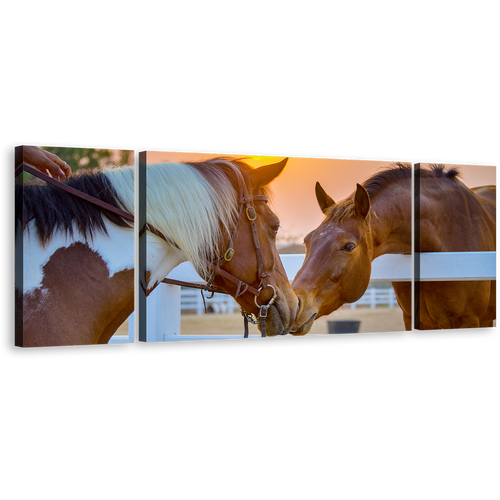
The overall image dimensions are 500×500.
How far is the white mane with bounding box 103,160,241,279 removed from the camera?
4.13 m

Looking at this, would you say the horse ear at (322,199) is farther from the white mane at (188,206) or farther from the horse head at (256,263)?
the white mane at (188,206)

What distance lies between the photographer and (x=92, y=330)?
13.3 ft

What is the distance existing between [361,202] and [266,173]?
902 millimetres

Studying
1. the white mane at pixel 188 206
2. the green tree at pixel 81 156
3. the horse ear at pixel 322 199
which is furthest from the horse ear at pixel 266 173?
the green tree at pixel 81 156

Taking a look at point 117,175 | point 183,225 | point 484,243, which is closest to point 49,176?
point 117,175

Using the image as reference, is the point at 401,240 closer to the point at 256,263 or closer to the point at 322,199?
the point at 322,199

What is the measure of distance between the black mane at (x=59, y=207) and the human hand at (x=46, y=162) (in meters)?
0.07

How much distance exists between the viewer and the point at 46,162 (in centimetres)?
401

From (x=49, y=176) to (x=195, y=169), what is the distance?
37.7 inches

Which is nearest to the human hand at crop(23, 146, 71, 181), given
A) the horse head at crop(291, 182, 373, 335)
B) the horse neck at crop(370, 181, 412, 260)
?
the horse head at crop(291, 182, 373, 335)

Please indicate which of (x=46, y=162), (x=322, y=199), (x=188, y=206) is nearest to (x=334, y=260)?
(x=322, y=199)

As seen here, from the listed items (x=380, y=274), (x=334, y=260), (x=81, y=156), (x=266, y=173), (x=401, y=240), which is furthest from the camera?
(x=401, y=240)

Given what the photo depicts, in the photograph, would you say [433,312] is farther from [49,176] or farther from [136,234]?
[49,176]

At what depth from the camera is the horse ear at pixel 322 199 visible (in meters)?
4.92
